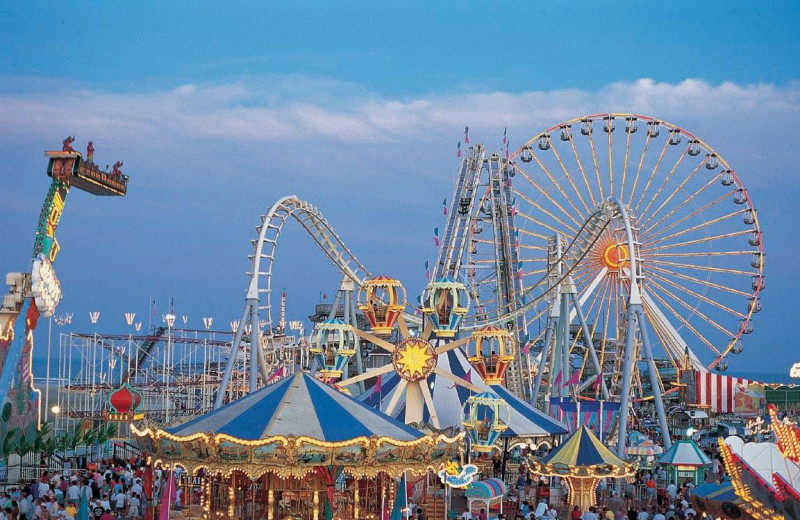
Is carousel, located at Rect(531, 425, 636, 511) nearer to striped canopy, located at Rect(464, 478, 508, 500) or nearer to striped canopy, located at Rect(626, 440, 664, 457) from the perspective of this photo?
striped canopy, located at Rect(464, 478, 508, 500)

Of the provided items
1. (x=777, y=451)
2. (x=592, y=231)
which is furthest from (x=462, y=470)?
(x=592, y=231)

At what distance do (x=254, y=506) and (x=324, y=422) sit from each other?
2022 mm

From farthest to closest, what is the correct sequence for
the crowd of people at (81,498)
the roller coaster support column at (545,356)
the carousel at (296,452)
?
the roller coaster support column at (545,356), the crowd of people at (81,498), the carousel at (296,452)

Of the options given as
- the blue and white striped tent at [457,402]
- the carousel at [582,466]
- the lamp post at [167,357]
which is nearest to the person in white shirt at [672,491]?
the carousel at [582,466]

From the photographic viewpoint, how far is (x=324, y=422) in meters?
17.8

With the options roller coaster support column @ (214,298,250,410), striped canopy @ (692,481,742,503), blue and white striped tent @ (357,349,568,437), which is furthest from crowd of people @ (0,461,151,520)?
striped canopy @ (692,481,742,503)

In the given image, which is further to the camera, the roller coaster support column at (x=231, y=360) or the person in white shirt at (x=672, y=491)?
the roller coaster support column at (x=231, y=360)

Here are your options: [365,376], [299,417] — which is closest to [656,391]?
[365,376]

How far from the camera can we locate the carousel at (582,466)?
76.8 ft

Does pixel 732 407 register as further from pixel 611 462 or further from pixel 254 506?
pixel 254 506

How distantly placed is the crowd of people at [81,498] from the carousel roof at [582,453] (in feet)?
28.3

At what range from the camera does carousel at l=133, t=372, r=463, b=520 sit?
17141 millimetres

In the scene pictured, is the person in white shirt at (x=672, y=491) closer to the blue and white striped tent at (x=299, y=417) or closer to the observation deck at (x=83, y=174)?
the blue and white striped tent at (x=299, y=417)

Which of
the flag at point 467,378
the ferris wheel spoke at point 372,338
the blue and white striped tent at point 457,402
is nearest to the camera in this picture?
the ferris wheel spoke at point 372,338
